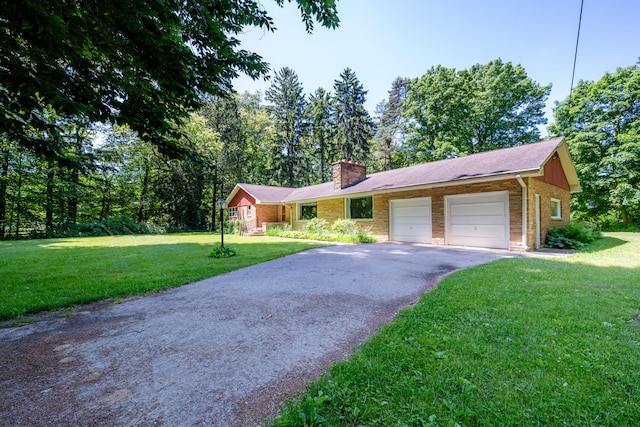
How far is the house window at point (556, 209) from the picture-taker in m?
12.0

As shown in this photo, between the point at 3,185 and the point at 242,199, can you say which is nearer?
the point at 3,185

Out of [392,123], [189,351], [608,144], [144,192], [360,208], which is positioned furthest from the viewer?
[392,123]

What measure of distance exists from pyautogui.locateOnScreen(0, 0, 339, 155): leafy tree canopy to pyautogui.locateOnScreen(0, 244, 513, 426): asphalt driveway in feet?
8.86

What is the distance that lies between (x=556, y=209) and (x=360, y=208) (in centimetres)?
901

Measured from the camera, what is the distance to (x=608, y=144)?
61.3 feet

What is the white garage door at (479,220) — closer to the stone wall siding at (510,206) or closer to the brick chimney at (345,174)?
the stone wall siding at (510,206)

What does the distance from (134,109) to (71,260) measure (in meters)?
6.39

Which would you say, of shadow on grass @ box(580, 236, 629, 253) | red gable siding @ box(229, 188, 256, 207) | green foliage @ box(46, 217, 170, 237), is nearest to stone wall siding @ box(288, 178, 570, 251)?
shadow on grass @ box(580, 236, 629, 253)

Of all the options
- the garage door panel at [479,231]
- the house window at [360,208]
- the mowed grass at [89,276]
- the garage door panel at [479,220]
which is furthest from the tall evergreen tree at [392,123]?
the mowed grass at [89,276]

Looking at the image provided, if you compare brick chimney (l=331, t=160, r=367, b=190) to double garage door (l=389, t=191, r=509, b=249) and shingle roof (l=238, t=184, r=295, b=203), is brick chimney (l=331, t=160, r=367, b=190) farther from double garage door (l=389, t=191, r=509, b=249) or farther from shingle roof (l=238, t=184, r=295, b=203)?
shingle roof (l=238, t=184, r=295, b=203)

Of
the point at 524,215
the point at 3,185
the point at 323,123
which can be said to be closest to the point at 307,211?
the point at 524,215

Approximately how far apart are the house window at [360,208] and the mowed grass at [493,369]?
10437 millimetres

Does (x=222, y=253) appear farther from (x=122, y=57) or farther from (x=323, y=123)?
(x=323, y=123)

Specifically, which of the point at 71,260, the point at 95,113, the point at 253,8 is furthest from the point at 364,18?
the point at 71,260
